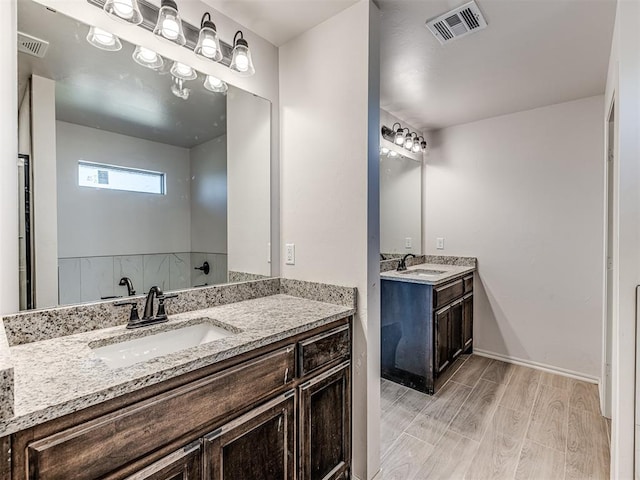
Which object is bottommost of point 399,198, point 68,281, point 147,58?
point 68,281

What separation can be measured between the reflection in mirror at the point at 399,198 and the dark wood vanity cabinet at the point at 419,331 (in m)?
0.57

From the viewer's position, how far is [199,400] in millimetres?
1019

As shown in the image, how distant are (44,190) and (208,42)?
0.97 metres

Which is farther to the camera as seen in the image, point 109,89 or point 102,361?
point 109,89

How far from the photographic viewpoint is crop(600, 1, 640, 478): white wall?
1.43 metres

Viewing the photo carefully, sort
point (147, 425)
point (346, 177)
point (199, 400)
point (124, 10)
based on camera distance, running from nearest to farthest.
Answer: point (147, 425) < point (199, 400) < point (124, 10) < point (346, 177)

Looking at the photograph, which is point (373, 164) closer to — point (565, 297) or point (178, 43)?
point (178, 43)

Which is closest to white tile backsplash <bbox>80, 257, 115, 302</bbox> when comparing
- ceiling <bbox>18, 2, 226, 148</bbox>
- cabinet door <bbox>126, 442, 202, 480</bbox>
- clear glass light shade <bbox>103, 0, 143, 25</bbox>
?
ceiling <bbox>18, 2, 226, 148</bbox>

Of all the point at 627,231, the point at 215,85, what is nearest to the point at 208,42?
the point at 215,85

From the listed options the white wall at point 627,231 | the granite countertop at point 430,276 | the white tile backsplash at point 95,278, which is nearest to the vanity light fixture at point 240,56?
the white tile backsplash at point 95,278

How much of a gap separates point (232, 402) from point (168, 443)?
0.73 feet

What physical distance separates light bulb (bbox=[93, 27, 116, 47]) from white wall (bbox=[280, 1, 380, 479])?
949 millimetres

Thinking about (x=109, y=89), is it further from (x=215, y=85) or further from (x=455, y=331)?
(x=455, y=331)

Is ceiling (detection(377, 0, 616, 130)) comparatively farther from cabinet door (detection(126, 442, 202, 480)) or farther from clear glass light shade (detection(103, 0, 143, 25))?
cabinet door (detection(126, 442, 202, 480))
